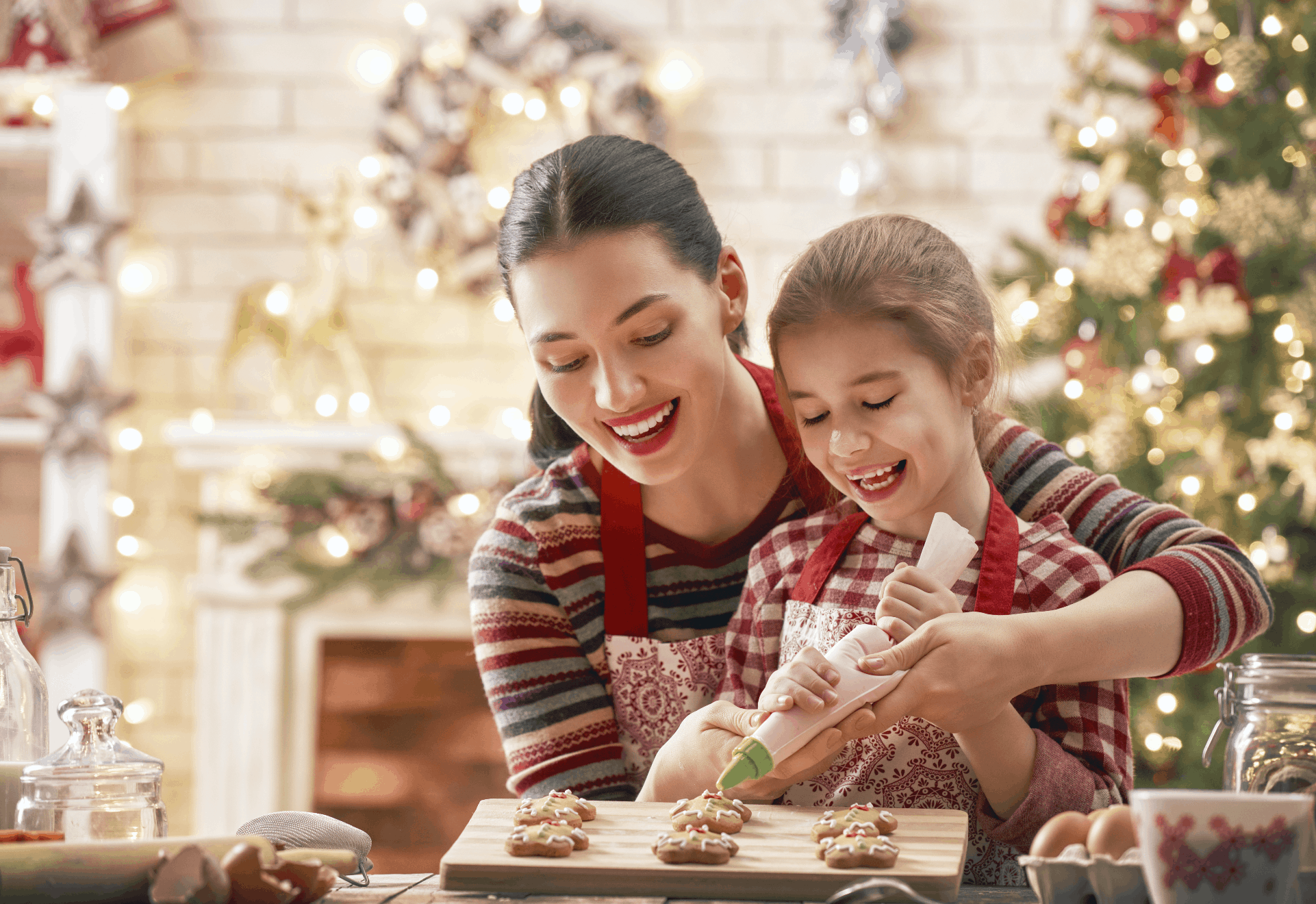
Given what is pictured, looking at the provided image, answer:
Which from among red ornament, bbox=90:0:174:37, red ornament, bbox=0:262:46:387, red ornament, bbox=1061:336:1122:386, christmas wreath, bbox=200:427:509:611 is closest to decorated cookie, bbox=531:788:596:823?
red ornament, bbox=1061:336:1122:386

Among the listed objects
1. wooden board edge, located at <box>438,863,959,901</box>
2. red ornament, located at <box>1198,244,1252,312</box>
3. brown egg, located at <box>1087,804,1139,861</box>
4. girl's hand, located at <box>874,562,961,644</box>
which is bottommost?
wooden board edge, located at <box>438,863,959,901</box>

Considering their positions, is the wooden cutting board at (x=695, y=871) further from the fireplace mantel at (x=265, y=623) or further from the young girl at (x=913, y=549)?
the fireplace mantel at (x=265, y=623)

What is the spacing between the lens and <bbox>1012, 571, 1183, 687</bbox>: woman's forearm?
0.81 m

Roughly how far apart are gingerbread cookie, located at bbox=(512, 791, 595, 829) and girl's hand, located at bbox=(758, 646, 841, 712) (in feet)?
0.46

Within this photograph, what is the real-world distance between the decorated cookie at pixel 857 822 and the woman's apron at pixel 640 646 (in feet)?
1.31

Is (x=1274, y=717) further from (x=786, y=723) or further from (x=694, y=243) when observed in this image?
(x=694, y=243)

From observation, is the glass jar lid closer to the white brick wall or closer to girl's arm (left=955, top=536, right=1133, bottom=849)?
girl's arm (left=955, top=536, right=1133, bottom=849)

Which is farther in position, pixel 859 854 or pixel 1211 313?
pixel 1211 313

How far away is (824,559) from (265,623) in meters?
2.25

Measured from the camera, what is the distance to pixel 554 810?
0.72 m

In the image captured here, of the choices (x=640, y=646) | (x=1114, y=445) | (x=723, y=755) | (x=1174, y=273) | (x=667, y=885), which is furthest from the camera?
(x=1174, y=273)

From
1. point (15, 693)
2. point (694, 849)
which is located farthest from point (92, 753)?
point (694, 849)

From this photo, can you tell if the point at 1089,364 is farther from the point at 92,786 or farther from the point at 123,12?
the point at 123,12

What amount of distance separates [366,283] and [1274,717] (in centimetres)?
272
